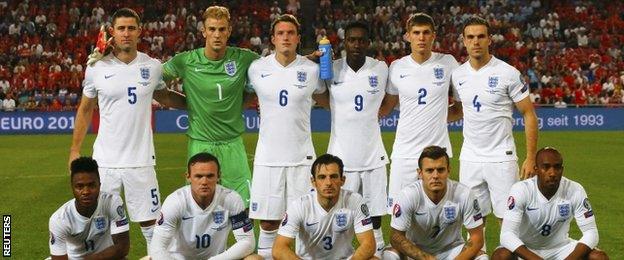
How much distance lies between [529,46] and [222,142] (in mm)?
25345

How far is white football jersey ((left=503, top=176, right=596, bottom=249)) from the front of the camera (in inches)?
286

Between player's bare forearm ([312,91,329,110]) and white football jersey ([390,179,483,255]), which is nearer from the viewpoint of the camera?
white football jersey ([390,179,483,255])

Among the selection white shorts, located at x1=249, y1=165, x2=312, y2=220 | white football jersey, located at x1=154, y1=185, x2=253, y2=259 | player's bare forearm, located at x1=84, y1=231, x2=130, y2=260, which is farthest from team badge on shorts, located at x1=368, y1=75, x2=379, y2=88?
player's bare forearm, located at x1=84, y1=231, x2=130, y2=260

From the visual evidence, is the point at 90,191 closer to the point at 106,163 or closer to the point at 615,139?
the point at 106,163

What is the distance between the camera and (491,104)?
318 inches

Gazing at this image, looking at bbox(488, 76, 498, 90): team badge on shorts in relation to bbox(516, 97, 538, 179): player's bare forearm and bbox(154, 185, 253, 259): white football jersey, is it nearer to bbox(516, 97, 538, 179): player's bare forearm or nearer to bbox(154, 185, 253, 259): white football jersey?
bbox(516, 97, 538, 179): player's bare forearm

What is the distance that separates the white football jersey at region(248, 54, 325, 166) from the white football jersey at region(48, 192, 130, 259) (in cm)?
144

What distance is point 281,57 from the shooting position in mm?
8047

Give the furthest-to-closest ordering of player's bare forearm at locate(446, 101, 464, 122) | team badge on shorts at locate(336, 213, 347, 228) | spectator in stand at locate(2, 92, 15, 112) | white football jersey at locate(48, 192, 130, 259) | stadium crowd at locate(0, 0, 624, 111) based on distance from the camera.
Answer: stadium crowd at locate(0, 0, 624, 111), spectator in stand at locate(2, 92, 15, 112), player's bare forearm at locate(446, 101, 464, 122), team badge on shorts at locate(336, 213, 347, 228), white football jersey at locate(48, 192, 130, 259)

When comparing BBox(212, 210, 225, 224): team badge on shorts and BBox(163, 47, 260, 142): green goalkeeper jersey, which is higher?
BBox(163, 47, 260, 142): green goalkeeper jersey

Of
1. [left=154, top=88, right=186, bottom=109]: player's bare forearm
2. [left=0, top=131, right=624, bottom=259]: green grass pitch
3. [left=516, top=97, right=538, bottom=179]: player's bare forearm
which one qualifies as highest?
[left=154, top=88, right=186, bottom=109]: player's bare forearm

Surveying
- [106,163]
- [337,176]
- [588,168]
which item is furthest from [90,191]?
[588,168]

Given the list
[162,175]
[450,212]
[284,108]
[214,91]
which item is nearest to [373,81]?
[284,108]

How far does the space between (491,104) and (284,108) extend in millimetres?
1728
